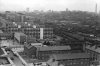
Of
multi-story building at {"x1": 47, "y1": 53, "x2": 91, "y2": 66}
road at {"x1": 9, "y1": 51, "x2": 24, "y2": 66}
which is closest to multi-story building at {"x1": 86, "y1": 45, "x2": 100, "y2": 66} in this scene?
multi-story building at {"x1": 47, "y1": 53, "x2": 91, "y2": 66}

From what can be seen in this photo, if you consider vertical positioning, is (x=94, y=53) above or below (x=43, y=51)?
below

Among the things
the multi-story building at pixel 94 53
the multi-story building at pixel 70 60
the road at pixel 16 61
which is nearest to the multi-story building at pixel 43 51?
the road at pixel 16 61

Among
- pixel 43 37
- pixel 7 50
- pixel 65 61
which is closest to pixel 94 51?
pixel 65 61

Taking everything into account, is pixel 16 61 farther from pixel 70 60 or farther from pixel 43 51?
pixel 70 60

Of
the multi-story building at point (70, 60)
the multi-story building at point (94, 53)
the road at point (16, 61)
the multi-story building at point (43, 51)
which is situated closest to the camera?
the multi-story building at point (70, 60)

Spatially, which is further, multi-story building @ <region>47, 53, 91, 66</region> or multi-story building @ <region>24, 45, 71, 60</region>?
multi-story building @ <region>24, 45, 71, 60</region>

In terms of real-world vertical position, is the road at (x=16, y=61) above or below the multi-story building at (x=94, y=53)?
below

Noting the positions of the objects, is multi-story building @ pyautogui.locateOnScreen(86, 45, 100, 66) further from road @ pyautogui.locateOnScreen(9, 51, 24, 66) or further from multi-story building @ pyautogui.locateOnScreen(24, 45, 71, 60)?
road @ pyautogui.locateOnScreen(9, 51, 24, 66)

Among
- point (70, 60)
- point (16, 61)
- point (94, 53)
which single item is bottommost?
point (16, 61)

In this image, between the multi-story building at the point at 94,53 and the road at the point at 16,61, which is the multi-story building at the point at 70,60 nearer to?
the multi-story building at the point at 94,53

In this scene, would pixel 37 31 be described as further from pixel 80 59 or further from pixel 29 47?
pixel 80 59

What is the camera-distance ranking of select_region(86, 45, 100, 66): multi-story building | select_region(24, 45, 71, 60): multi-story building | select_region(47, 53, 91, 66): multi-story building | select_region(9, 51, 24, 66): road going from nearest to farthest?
select_region(47, 53, 91, 66): multi-story building
select_region(9, 51, 24, 66): road
select_region(86, 45, 100, 66): multi-story building
select_region(24, 45, 71, 60): multi-story building

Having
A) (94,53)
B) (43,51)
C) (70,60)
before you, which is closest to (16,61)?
(43,51)
